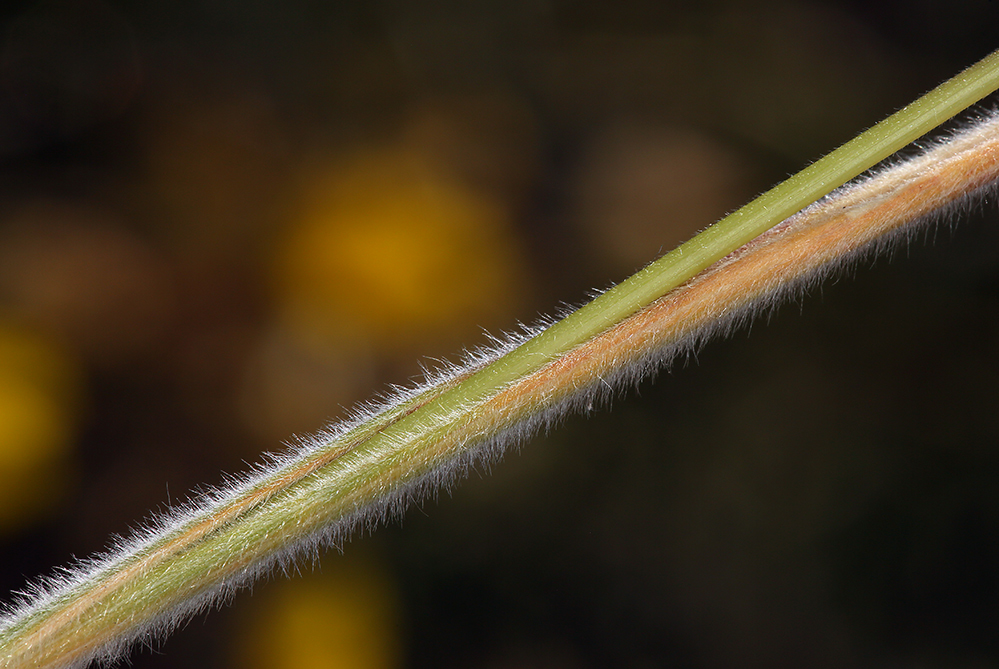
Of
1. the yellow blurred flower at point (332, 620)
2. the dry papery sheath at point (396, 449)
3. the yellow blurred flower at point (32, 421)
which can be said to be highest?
the dry papery sheath at point (396, 449)

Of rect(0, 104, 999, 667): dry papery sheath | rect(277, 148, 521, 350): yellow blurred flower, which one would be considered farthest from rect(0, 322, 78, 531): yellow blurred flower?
rect(0, 104, 999, 667): dry papery sheath

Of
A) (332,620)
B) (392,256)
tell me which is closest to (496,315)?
(392,256)

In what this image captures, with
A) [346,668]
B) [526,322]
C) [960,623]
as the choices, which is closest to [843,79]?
[526,322]

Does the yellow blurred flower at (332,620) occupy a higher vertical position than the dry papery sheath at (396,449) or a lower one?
lower

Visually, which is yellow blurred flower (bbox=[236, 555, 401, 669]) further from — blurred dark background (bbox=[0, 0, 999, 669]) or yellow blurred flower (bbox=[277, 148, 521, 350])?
yellow blurred flower (bbox=[277, 148, 521, 350])

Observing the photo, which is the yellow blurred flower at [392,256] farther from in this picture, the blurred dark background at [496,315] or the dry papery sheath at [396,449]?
the dry papery sheath at [396,449]

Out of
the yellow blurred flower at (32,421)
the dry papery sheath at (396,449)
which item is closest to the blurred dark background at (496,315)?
the yellow blurred flower at (32,421)

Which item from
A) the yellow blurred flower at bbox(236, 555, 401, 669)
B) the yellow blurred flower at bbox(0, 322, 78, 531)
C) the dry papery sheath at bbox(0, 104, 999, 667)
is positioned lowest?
the yellow blurred flower at bbox(236, 555, 401, 669)

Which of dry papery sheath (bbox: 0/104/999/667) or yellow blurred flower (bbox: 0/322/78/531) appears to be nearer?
dry papery sheath (bbox: 0/104/999/667)

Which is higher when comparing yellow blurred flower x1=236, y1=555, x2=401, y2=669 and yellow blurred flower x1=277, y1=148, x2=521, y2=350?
yellow blurred flower x1=277, y1=148, x2=521, y2=350
